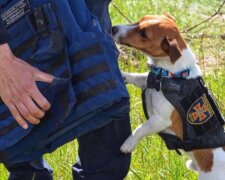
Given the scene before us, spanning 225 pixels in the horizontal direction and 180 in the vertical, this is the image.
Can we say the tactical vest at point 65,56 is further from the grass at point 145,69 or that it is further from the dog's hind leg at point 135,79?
the grass at point 145,69

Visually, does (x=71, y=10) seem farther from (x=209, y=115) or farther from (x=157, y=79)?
(x=209, y=115)

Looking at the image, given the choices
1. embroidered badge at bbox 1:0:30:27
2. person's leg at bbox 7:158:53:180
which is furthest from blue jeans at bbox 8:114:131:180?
embroidered badge at bbox 1:0:30:27

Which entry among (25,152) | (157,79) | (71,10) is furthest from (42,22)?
(157,79)

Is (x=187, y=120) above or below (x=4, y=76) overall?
below

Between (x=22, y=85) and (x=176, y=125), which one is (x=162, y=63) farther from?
(x=22, y=85)

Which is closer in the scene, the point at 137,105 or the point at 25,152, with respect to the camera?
the point at 25,152

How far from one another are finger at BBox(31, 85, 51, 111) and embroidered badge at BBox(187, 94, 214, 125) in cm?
90

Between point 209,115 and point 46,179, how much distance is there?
2.99ft

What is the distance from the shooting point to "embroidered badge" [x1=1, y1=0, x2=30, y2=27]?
2.60 meters

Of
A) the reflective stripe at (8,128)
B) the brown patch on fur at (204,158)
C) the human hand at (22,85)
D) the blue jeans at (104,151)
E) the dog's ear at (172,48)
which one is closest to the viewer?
the human hand at (22,85)

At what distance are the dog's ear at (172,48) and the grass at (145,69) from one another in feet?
2.45

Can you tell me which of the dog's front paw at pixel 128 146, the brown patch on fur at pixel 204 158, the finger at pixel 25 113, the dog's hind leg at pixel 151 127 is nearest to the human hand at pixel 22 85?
the finger at pixel 25 113

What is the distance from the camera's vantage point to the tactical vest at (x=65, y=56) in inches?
102

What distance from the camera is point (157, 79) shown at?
3.25m
